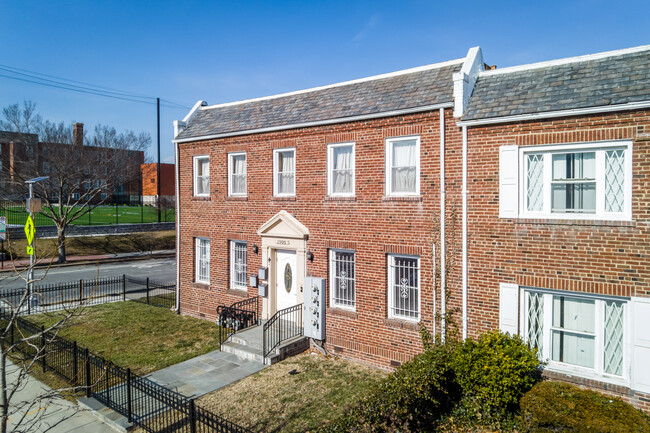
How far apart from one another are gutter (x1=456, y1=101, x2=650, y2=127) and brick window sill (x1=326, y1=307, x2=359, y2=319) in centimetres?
564

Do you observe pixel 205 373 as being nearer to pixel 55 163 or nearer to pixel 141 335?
pixel 141 335

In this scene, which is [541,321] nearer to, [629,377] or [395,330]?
[629,377]

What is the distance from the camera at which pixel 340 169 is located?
11969 mm

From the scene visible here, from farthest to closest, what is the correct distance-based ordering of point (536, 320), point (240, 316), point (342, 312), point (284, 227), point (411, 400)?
point (240, 316), point (284, 227), point (342, 312), point (536, 320), point (411, 400)

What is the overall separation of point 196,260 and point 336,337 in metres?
7.04

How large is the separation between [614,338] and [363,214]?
20.0 ft

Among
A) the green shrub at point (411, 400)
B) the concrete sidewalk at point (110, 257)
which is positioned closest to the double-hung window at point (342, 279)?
the green shrub at point (411, 400)

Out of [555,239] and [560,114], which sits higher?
[560,114]

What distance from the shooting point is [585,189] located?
27.5 feet

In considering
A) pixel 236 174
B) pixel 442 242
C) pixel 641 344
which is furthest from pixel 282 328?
pixel 641 344

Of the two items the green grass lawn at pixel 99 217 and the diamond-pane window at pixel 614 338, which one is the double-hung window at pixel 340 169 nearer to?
the diamond-pane window at pixel 614 338

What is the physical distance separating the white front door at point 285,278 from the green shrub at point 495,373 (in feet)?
19.5

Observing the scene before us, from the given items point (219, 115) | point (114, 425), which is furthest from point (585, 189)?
point (219, 115)

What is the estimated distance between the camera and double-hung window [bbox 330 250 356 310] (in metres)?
11.8
